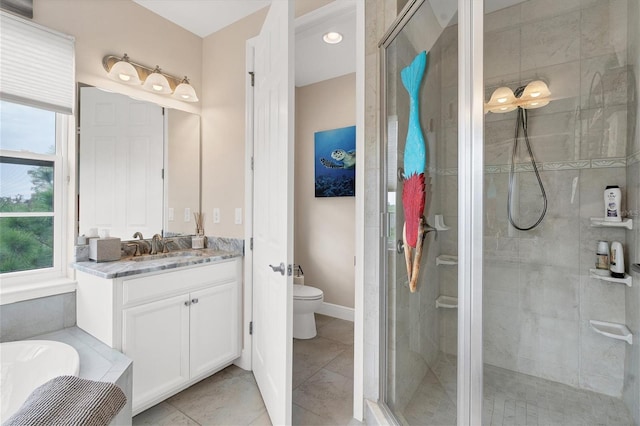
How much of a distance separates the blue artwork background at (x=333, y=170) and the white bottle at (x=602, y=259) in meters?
1.87

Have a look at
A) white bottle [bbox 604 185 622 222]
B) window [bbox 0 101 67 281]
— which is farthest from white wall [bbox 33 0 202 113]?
white bottle [bbox 604 185 622 222]

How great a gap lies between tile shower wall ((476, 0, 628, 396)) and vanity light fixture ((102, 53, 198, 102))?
2100mm

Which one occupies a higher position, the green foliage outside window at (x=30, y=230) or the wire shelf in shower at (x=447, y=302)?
the green foliage outside window at (x=30, y=230)

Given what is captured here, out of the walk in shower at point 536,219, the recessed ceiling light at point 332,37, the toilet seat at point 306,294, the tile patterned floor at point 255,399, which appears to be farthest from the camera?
the toilet seat at point 306,294

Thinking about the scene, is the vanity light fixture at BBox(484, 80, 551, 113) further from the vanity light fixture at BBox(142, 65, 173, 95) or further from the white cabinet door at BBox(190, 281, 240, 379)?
the vanity light fixture at BBox(142, 65, 173, 95)

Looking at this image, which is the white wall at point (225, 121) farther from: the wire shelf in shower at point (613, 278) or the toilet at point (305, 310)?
the wire shelf in shower at point (613, 278)

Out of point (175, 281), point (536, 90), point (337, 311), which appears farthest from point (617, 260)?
point (175, 281)

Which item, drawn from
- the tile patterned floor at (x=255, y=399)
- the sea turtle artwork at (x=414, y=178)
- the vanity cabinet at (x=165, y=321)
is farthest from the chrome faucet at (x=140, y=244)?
the sea turtle artwork at (x=414, y=178)

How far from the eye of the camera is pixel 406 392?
1471mm

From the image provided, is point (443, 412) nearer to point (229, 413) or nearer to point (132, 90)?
point (229, 413)

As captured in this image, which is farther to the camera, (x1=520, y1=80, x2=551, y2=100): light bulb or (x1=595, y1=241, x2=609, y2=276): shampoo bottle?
(x1=520, y1=80, x2=551, y2=100): light bulb

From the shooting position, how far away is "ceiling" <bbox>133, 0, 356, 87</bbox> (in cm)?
184

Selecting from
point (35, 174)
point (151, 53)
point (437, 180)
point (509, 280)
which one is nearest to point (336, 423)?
point (509, 280)

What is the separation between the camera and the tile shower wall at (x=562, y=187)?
146 cm
